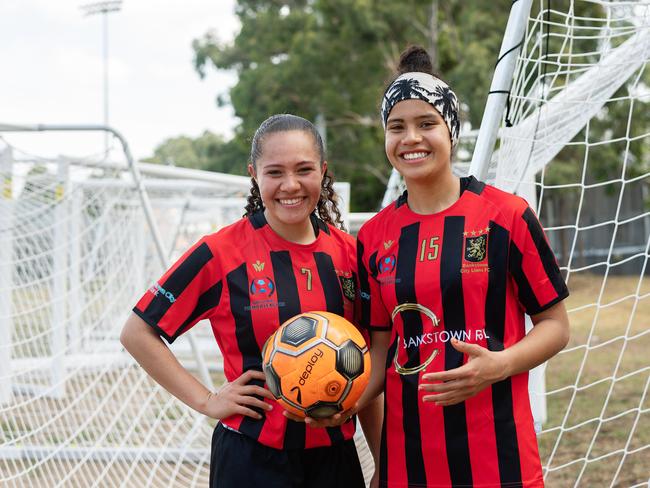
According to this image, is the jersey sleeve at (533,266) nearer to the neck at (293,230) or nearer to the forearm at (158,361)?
the neck at (293,230)

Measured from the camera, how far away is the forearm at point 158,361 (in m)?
2.26

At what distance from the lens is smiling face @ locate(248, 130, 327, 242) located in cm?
220

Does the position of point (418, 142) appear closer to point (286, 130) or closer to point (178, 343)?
point (286, 130)

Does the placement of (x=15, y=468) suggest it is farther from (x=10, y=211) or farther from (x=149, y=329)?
(x=149, y=329)

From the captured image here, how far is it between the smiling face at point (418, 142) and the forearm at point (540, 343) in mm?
492

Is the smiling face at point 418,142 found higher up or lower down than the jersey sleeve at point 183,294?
higher up

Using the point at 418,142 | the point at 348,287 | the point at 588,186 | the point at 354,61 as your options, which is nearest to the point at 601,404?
the point at 588,186

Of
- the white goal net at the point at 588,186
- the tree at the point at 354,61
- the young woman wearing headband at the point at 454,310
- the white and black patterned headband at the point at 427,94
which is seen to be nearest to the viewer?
the young woman wearing headband at the point at 454,310

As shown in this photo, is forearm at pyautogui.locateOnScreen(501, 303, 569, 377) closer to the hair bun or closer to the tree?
the hair bun

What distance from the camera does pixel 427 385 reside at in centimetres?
186

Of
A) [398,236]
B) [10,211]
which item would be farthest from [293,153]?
[10,211]

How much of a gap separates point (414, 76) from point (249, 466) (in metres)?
1.22

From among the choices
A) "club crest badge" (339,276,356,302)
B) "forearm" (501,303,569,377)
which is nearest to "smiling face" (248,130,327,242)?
"club crest badge" (339,276,356,302)

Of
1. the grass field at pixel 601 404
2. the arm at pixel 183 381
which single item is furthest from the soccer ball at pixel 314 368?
the grass field at pixel 601 404
